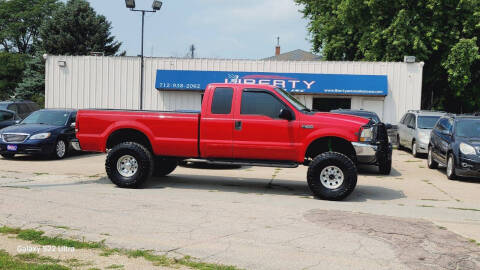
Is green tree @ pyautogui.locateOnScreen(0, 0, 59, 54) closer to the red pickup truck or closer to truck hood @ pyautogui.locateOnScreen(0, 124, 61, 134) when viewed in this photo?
truck hood @ pyautogui.locateOnScreen(0, 124, 61, 134)

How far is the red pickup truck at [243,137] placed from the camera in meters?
8.98

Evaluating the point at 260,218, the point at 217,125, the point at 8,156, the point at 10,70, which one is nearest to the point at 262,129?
the point at 217,125

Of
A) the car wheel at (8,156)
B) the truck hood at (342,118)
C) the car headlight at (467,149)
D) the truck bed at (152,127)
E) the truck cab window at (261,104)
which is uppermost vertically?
the truck cab window at (261,104)

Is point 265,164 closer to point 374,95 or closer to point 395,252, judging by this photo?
point 395,252

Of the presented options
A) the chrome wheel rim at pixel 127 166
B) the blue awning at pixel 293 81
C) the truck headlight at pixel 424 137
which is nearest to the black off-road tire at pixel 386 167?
the truck headlight at pixel 424 137

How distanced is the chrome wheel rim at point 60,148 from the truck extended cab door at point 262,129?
8.08 m

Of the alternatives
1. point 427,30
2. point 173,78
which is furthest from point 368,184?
point 427,30

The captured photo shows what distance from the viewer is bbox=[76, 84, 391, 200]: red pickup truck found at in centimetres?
898

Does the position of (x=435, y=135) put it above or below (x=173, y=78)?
below

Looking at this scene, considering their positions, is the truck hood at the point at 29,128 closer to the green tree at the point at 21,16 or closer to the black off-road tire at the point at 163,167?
the black off-road tire at the point at 163,167

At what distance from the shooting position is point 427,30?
30828 millimetres

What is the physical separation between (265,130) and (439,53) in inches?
1085

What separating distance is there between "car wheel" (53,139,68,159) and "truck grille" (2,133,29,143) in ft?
3.09

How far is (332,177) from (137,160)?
377 centimetres
